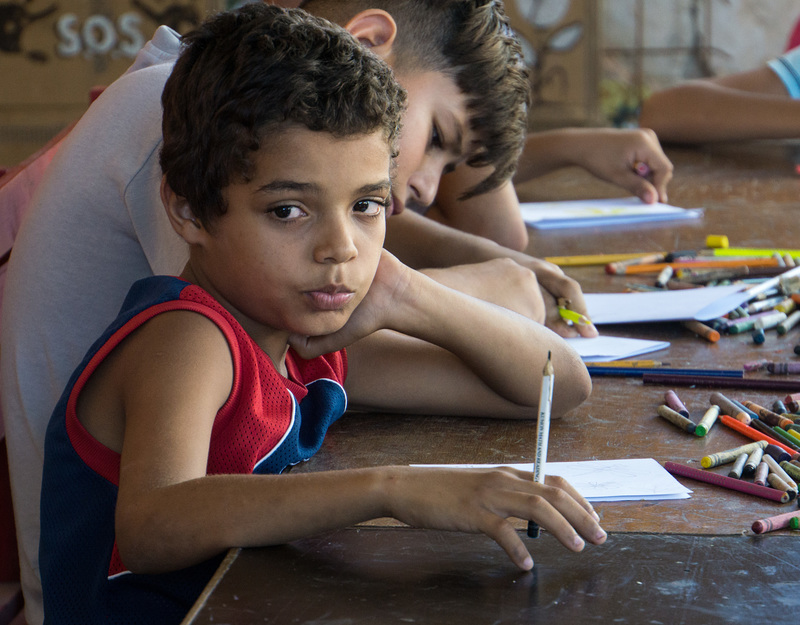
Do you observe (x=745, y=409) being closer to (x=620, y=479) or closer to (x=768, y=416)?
(x=768, y=416)

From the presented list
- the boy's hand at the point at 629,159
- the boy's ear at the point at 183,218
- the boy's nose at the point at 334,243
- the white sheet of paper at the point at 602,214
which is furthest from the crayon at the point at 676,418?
the boy's hand at the point at 629,159

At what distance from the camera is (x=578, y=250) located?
6.64ft

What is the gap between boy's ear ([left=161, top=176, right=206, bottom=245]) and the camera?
0.96 meters

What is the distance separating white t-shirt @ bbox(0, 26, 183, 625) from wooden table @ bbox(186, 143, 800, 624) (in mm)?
354

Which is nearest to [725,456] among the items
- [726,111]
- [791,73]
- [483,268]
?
[483,268]

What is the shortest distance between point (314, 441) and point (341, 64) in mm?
391

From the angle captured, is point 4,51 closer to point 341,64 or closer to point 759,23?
point 759,23

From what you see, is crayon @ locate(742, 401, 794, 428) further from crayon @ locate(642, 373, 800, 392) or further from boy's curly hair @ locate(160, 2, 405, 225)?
boy's curly hair @ locate(160, 2, 405, 225)

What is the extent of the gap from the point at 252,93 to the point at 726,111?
258cm

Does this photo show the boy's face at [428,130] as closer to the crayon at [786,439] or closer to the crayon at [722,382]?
the crayon at [722,382]

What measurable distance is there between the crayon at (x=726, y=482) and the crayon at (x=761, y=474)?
0.01 metres

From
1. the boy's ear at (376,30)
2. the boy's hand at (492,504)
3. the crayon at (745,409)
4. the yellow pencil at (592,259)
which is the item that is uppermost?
the boy's ear at (376,30)

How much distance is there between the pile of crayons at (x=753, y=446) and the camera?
90 cm

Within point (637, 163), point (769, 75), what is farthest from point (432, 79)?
point (769, 75)
